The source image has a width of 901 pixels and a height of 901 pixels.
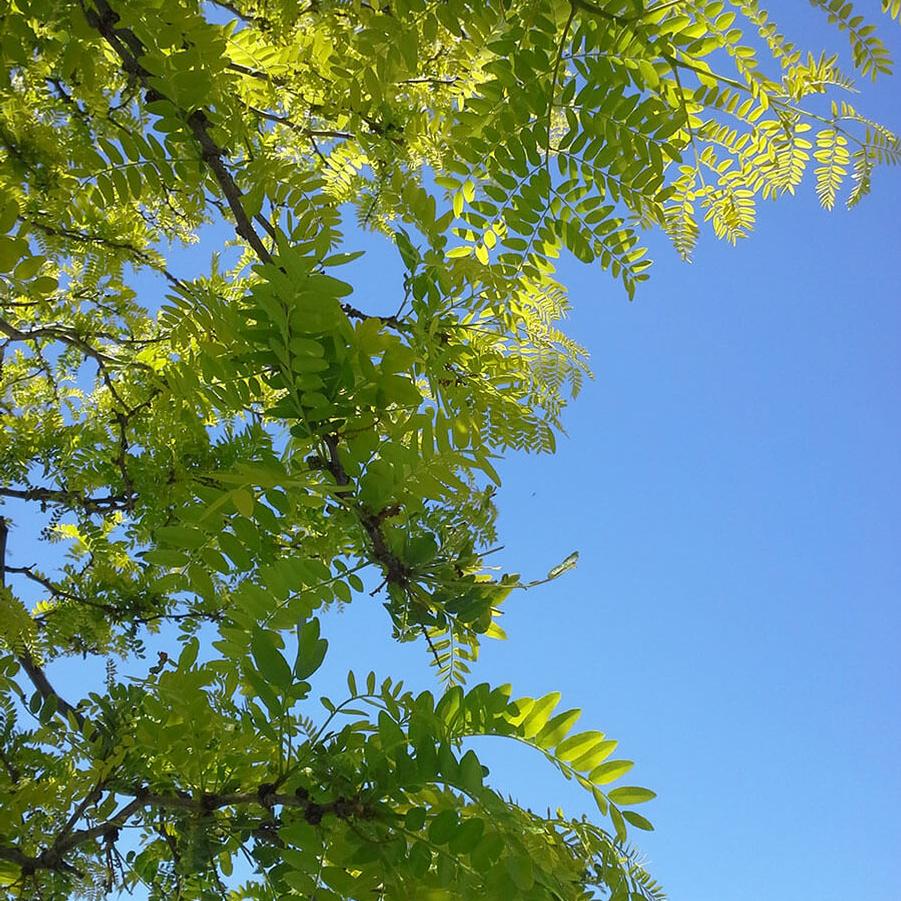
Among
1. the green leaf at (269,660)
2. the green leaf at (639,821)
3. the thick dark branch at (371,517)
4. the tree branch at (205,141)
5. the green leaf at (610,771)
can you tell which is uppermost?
the tree branch at (205,141)

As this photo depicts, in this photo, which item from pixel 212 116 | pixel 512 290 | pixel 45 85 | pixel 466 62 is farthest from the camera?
pixel 45 85

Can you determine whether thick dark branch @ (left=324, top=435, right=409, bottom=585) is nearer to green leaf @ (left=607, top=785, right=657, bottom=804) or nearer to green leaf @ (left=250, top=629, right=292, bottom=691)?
green leaf @ (left=250, top=629, right=292, bottom=691)

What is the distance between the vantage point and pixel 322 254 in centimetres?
98

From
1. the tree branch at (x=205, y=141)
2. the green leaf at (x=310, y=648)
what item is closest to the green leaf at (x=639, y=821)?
the green leaf at (x=310, y=648)

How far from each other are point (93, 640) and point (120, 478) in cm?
56

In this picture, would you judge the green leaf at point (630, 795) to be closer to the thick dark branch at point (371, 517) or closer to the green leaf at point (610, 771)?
the green leaf at point (610, 771)

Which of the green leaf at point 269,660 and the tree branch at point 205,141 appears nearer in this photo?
the green leaf at point 269,660

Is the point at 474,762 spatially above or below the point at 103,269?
below

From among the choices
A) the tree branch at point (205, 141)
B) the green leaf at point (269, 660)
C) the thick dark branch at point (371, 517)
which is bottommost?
the green leaf at point (269, 660)

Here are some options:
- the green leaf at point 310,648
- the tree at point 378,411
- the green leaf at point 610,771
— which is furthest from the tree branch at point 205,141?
the green leaf at point 610,771

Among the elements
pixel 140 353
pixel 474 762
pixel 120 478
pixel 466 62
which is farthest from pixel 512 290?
pixel 140 353

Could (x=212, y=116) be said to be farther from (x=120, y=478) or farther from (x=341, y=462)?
(x=120, y=478)

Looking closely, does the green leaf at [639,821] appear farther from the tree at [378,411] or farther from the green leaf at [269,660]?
the green leaf at [269,660]

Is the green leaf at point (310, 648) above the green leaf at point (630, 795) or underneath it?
above
